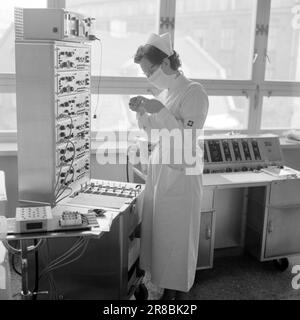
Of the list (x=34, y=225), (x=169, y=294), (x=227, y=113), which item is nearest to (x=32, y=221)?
(x=34, y=225)

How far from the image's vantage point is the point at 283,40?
3.87 m

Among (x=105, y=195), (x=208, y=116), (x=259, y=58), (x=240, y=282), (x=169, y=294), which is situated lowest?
(x=240, y=282)

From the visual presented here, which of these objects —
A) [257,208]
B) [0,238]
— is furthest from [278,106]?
[0,238]

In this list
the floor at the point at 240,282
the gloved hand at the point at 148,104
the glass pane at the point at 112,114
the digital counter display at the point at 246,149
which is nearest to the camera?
the gloved hand at the point at 148,104

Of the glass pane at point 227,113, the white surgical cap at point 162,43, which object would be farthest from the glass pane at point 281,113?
the white surgical cap at point 162,43

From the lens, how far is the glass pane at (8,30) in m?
3.06

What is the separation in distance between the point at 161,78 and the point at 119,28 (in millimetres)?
1271

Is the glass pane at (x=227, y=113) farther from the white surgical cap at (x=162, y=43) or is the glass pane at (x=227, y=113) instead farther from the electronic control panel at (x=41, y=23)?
the electronic control panel at (x=41, y=23)

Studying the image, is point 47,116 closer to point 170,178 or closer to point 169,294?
point 170,178

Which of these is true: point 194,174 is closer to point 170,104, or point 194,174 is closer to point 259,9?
point 170,104

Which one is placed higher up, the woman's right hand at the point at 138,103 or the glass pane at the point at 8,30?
the glass pane at the point at 8,30

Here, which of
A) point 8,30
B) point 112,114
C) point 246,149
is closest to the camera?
point 8,30

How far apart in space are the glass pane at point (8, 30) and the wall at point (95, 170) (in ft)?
2.24

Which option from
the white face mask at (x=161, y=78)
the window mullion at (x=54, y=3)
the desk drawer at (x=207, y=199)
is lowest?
the desk drawer at (x=207, y=199)
